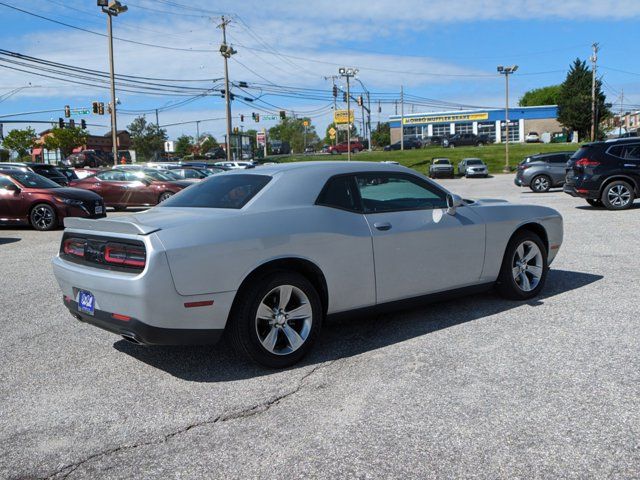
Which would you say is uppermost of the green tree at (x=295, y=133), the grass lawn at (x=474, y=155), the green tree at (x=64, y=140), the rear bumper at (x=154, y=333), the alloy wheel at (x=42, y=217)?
the green tree at (x=295, y=133)

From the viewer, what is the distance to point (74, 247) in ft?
15.2

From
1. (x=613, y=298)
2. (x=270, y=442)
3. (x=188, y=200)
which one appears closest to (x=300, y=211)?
(x=188, y=200)

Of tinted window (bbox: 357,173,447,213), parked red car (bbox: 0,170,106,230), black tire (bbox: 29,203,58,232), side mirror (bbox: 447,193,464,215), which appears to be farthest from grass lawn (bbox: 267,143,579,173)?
tinted window (bbox: 357,173,447,213)

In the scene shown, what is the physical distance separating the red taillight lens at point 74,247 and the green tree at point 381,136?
119m

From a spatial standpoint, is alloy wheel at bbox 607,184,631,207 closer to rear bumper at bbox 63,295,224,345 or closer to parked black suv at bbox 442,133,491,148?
rear bumper at bbox 63,295,224,345

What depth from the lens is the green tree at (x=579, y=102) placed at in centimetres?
7481

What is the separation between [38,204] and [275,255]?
1194 cm

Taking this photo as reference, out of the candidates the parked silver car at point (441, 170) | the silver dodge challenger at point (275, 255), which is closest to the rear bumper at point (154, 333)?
the silver dodge challenger at point (275, 255)

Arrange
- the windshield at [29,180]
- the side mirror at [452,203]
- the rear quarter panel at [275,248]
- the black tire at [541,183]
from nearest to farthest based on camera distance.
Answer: the rear quarter panel at [275,248] < the side mirror at [452,203] < the windshield at [29,180] < the black tire at [541,183]

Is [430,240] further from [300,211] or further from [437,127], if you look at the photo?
[437,127]

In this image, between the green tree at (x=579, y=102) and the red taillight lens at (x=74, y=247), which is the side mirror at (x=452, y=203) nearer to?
the red taillight lens at (x=74, y=247)

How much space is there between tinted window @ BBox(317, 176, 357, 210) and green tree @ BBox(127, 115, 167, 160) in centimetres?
9207

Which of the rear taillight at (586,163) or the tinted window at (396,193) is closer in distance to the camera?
the tinted window at (396,193)

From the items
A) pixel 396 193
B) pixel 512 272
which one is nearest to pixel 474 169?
pixel 512 272
